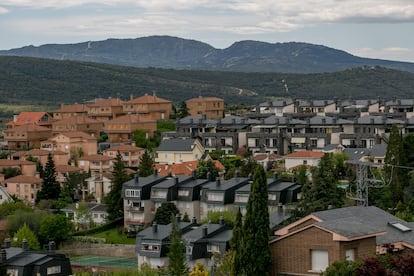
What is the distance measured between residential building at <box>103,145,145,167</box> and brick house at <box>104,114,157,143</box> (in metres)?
6.26

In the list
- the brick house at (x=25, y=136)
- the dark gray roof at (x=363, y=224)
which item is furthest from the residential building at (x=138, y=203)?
the dark gray roof at (x=363, y=224)

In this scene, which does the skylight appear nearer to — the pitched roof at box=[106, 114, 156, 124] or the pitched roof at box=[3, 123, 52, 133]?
the pitched roof at box=[106, 114, 156, 124]

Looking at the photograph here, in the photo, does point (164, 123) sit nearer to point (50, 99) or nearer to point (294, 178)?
point (294, 178)

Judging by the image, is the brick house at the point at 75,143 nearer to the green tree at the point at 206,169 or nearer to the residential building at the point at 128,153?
the residential building at the point at 128,153

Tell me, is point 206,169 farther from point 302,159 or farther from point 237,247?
point 237,247

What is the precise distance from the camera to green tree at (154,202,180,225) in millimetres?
53938

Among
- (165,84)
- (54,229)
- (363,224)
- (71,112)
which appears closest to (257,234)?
(363,224)

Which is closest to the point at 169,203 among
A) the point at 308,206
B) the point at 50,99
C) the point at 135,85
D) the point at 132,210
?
the point at 132,210

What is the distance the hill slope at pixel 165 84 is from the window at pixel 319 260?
4611 inches

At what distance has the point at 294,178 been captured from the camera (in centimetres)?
5569

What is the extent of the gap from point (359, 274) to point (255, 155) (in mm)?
48278

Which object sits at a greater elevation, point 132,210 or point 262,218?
point 262,218

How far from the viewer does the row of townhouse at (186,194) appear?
53.3 meters

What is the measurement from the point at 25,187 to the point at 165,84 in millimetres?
104163
